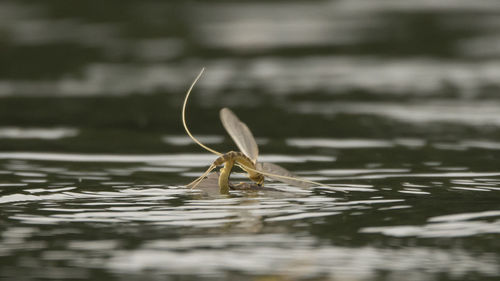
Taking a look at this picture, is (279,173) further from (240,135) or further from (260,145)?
(260,145)

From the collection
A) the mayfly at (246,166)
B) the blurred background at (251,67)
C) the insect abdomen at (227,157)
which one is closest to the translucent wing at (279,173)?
the mayfly at (246,166)

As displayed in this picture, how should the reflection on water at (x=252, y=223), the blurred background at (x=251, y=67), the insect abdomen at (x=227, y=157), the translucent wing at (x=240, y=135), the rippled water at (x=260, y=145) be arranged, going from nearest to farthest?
1. the reflection on water at (x=252, y=223)
2. the rippled water at (x=260, y=145)
3. the insect abdomen at (x=227, y=157)
4. the translucent wing at (x=240, y=135)
5. the blurred background at (x=251, y=67)

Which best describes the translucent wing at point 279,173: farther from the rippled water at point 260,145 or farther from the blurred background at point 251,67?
the blurred background at point 251,67

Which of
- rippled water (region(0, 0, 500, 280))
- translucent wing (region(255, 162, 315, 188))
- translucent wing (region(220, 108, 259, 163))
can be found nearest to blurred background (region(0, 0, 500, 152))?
rippled water (region(0, 0, 500, 280))

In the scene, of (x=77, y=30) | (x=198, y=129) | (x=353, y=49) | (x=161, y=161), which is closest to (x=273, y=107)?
(x=198, y=129)

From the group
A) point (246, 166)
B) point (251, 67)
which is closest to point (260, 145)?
point (246, 166)

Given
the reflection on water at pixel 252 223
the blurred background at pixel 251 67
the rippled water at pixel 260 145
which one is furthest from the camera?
the blurred background at pixel 251 67
